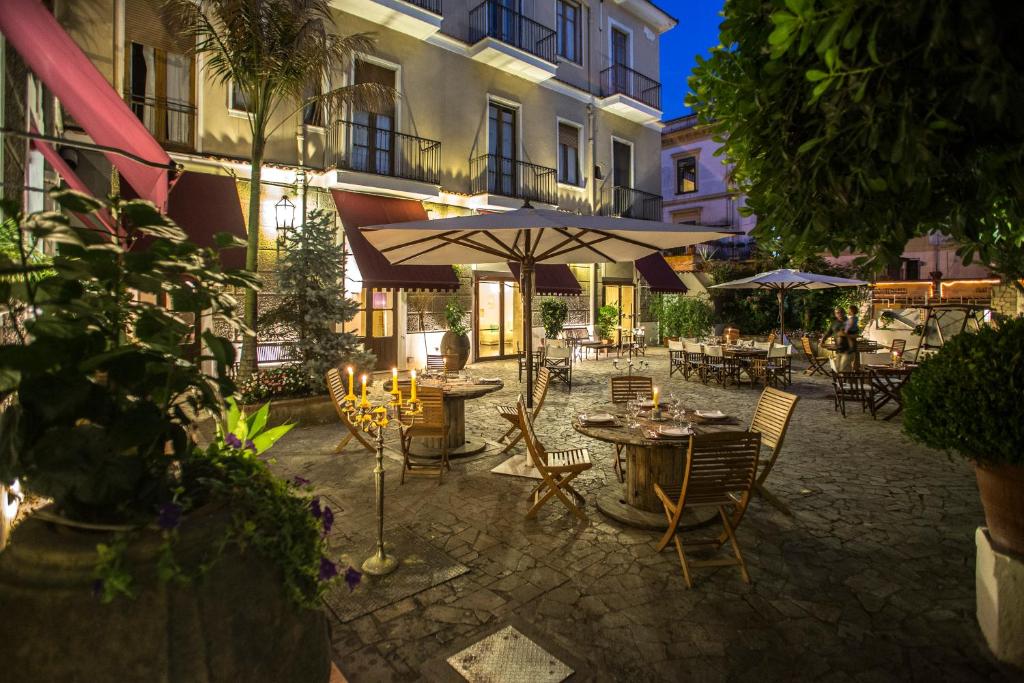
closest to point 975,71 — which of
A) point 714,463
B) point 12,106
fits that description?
A: point 714,463

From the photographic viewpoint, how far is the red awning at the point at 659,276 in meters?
17.3

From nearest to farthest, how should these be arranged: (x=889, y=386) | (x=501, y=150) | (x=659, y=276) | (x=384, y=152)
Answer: (x=889, y=386), (x=384, y=152), (x=501, y=150), (x=659, y=276)

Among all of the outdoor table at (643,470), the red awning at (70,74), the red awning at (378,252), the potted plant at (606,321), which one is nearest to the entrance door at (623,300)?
the potted plant at (606,321)

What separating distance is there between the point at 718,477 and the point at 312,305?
7140 mm

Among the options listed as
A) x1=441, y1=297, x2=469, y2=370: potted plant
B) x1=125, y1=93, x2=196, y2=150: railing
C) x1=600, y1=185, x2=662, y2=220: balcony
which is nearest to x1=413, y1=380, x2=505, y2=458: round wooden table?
x1=441, y1=297, x2=469, y2=370: potted plant

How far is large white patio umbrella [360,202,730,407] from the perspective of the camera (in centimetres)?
513

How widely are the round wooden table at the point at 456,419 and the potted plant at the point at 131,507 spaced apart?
15.7 feet

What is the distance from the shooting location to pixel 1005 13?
1322 millimetres

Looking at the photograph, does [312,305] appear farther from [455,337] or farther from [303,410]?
[455,337]

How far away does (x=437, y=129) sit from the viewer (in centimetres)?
1392

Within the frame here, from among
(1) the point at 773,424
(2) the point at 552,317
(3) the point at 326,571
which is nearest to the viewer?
(3) the point at 326,571

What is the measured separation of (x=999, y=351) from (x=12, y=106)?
22.3ft

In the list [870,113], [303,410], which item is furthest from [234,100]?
[870,113]

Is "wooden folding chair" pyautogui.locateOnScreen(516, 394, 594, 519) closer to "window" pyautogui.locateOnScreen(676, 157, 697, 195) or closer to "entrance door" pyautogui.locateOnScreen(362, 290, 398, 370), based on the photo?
"entrance door" pyautogui.locateOnScreen(362, 290, 398, 370)
